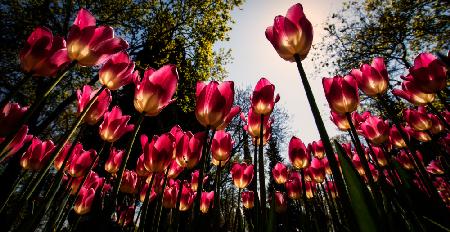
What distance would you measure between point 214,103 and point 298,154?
5.74ft

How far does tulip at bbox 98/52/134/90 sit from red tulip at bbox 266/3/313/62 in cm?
99

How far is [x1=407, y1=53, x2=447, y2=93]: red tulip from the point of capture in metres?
2.38

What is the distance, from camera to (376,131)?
2.78 meters

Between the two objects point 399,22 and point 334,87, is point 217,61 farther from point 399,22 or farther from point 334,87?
point 334,87

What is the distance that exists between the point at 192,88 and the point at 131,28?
4.63m

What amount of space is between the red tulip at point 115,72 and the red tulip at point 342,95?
4.25 ft

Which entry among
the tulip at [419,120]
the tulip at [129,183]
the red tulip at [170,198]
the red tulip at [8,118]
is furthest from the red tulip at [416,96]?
the tulip at [129,183]

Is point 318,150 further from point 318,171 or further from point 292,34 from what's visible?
point 292,34

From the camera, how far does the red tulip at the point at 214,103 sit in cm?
168

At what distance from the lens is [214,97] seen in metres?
1.69

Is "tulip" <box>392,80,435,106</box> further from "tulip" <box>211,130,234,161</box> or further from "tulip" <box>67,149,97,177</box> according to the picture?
"tulip" <box>67,149,97,177</box>

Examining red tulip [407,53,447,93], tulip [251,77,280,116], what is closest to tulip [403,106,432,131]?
red tulip [407,53,447,93]

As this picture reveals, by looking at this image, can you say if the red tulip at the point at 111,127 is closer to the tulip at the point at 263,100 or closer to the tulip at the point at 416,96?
the tulip at the point at 263,100

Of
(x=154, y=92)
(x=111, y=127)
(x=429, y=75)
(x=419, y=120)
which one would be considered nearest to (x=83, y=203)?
(x=111, y=127)
